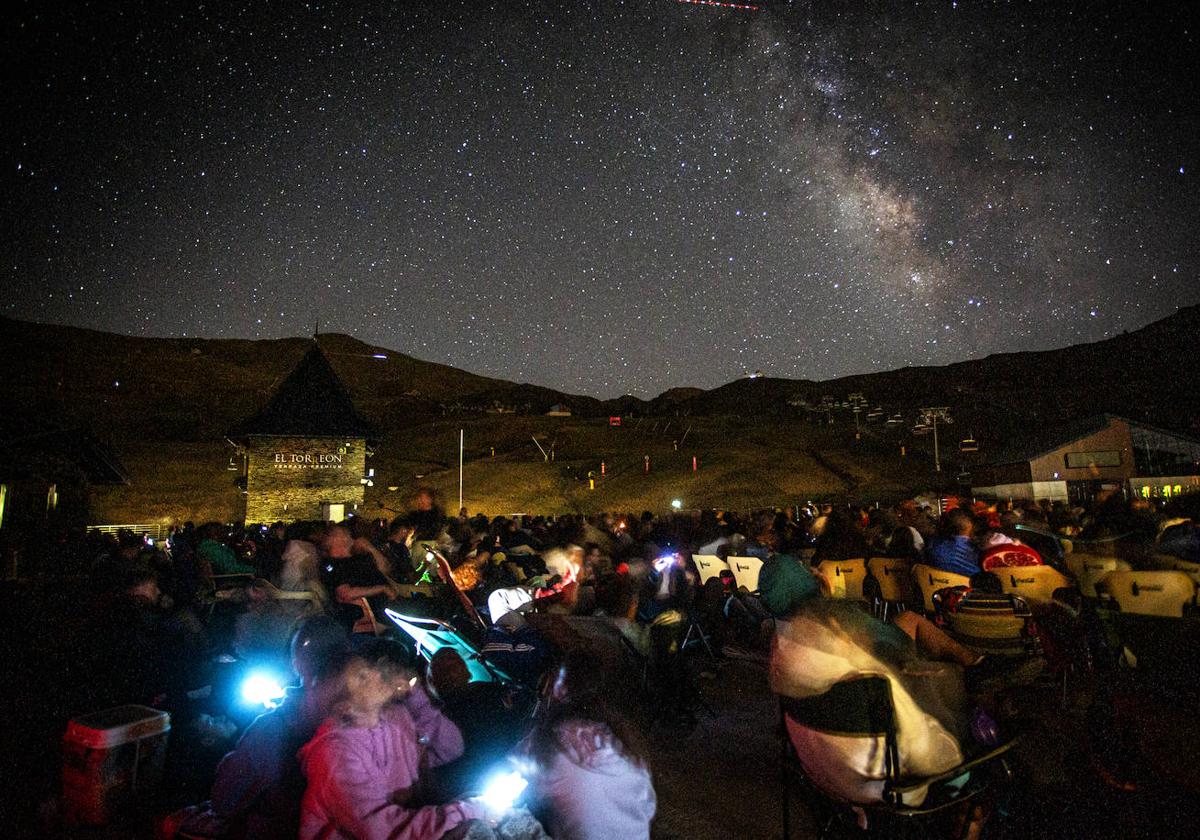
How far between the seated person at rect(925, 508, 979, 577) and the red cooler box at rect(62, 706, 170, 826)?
7268 millimetres

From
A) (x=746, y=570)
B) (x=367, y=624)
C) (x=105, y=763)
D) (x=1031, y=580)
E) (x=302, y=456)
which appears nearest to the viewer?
(x=105, y=763)

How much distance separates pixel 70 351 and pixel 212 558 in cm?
17587

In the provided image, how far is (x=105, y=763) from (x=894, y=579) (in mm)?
8164

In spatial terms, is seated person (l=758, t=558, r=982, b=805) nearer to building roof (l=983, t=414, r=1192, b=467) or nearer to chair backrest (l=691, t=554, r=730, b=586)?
chair backrest (l=691, t=554, r=730, b=586)

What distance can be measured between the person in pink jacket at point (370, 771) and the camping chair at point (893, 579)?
715 centimetres

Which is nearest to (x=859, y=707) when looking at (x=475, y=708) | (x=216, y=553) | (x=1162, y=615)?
(x=475, y=708)

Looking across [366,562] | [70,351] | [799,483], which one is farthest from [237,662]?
[70,351]

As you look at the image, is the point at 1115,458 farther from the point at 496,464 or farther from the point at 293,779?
the point at 293,779

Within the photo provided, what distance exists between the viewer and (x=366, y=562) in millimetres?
6359

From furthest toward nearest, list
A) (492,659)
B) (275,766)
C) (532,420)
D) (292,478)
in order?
(532,420), (292,478), (492,659), (275,766)

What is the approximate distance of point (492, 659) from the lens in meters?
5.22

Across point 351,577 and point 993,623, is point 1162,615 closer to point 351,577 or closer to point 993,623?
point 993,623

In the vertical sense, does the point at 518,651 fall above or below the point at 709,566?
above

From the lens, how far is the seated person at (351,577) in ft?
20.1
